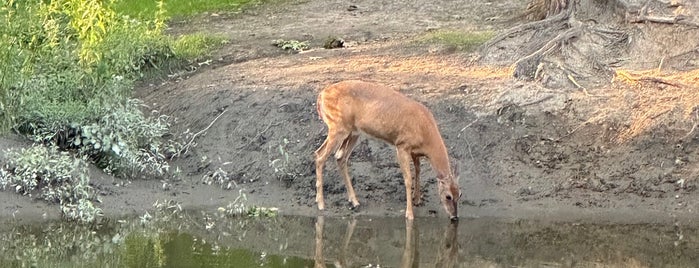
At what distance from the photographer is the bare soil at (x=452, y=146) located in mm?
12797

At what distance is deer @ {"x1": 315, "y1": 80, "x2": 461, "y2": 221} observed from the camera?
12.4m

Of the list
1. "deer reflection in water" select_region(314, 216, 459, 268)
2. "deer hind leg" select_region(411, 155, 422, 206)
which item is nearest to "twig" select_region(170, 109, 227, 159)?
"deer reflection in water" select_region(314, 216, 459, 268)

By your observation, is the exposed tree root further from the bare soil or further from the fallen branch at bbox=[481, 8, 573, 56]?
the bare soil

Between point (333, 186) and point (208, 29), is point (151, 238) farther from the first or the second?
point (208, 29)

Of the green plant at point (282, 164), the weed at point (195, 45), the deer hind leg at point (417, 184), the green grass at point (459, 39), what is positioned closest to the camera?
the deer hind leg at point (417, 184)

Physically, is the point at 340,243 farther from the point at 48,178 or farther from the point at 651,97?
the point at 651,97

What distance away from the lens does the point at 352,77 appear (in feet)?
49.0

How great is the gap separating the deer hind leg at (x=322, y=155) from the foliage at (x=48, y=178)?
2066 mm

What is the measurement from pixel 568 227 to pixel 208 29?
26.4ft

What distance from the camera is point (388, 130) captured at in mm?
12469

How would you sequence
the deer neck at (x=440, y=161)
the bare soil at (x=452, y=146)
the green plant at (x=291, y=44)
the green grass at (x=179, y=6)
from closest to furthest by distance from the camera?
the deer neck at (x=440, y=161)
the bare soil at (x=452, y=146)
the green plant at (x=291, y=44)
the green grass at (x=179, y=6)

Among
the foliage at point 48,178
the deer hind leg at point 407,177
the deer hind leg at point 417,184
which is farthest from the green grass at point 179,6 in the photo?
the deer hind leg at point 407,177

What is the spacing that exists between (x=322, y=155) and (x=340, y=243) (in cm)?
151

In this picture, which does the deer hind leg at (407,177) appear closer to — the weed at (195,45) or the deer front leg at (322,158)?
the deer front leg at (322,158)
